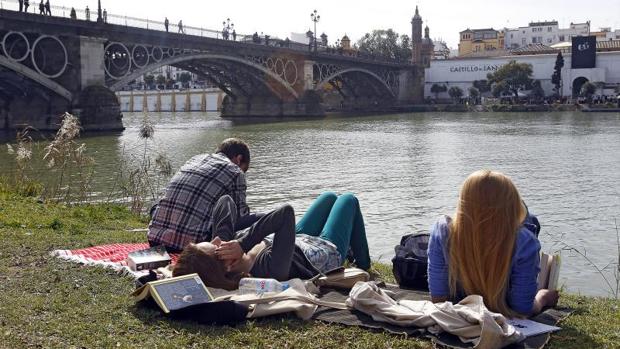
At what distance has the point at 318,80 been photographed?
58.2m

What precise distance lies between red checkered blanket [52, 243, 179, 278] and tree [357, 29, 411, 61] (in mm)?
91711

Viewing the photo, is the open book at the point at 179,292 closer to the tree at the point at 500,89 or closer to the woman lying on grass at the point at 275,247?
the woman lying on grass at the point at 275,247

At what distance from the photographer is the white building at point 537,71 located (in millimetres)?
68688

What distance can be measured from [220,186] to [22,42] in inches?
1136

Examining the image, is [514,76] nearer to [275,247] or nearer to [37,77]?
[37,77]

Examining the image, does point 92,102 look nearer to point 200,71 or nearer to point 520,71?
point 200,71

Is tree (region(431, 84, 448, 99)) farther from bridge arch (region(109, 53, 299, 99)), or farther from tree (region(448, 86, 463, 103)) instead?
bridge arch (region(109, 53, 299, 99))

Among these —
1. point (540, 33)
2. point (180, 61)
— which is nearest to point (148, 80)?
point (540, 33)

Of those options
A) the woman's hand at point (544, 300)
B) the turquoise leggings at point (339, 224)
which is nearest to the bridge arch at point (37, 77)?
the turquoise leggings at point (339, 224)

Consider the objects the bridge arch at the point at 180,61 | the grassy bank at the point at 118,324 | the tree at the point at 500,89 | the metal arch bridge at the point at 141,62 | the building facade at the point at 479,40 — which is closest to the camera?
the grassy bank at the point at 118,324

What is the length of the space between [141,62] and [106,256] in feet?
110

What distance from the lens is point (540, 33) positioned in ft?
364

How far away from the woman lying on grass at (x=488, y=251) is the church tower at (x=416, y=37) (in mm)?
→ 85792

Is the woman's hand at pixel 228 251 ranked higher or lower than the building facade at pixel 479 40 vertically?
lower
